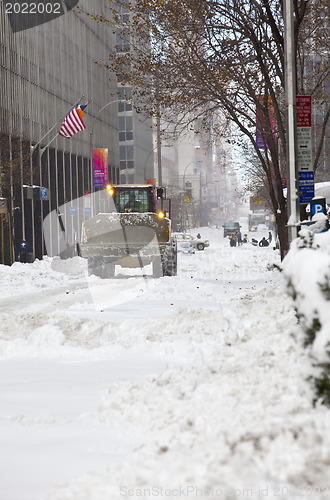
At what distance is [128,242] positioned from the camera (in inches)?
817

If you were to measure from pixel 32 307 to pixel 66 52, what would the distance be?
39.4 meters

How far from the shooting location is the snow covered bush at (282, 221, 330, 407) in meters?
4.41

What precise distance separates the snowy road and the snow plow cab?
34.0 ft

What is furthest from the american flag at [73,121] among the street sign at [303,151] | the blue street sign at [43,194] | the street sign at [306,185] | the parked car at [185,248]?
the street sign at [306,185]

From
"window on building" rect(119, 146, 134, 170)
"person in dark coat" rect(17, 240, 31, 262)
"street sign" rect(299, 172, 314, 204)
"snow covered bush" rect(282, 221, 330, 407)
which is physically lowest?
"person in dark coat" rect(17, 240, 31, 262)

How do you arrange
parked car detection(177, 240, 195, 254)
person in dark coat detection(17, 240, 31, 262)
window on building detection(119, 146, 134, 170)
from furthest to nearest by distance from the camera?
window on building detection(119, 146, 134, 170)
parked car detection(177, 240, 195, 254)
person in dark coat detection(17, 240, 31, 262)

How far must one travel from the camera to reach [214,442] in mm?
4273

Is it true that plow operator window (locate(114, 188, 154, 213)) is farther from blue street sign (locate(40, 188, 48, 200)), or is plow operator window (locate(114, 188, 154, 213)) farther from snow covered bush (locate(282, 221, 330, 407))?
blue street sign (locate(40, 188, 48, 200))

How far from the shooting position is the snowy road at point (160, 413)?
12.4 feet

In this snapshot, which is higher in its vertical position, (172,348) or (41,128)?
(41,128)

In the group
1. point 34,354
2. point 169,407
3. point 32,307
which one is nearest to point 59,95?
point 32,307

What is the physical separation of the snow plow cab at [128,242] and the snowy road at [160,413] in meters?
10.4

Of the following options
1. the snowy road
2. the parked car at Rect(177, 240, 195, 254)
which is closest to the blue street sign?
the parked car at Rect(177, 240, 195, 254)

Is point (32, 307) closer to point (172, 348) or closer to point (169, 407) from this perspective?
point (172, 348)
